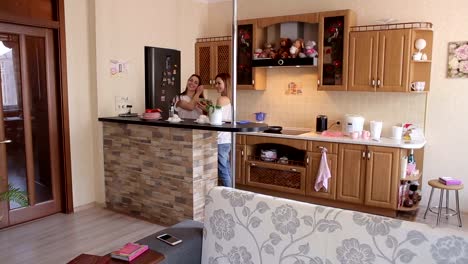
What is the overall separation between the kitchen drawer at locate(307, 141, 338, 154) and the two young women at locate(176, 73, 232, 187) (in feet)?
3.36

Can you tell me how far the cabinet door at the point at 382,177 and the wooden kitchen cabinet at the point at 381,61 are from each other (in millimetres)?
746

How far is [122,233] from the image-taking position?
3.70 meters

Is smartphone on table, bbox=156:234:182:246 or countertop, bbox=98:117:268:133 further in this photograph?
countertop, bbox=98:117:268:133

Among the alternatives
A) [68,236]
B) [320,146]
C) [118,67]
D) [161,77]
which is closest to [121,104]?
[118,67]

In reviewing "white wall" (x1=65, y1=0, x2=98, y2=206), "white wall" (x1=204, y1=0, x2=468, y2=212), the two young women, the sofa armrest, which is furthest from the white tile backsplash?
the sofa armrest

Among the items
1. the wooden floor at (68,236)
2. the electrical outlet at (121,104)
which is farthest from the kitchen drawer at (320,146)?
the electrical outlet at (121,104)

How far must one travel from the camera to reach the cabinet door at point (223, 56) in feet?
17.9

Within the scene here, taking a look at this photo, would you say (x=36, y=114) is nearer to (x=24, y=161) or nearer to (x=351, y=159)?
(x=24, y=161)

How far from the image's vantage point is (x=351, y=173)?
14.3ft

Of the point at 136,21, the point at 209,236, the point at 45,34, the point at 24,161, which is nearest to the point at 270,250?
the point at 209,236

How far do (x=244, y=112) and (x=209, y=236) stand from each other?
381cm

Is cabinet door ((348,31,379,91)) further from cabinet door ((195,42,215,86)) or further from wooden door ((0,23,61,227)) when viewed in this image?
wooden door ((0,23,61,227))

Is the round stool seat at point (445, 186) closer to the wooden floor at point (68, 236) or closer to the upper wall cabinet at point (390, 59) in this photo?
the upper wall cabinet at point (390, 59)

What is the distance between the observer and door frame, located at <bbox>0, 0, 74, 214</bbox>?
3947 millimetres
